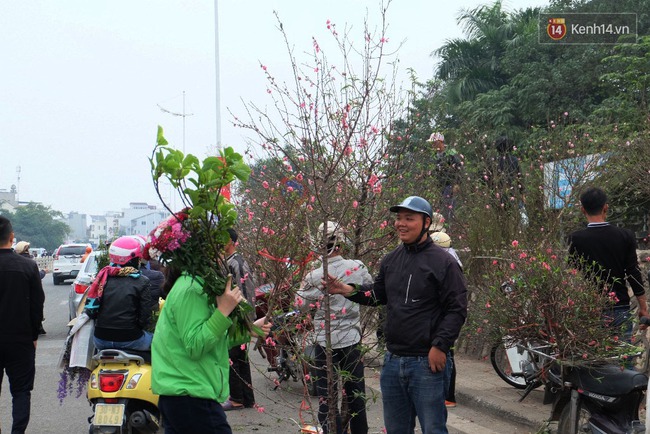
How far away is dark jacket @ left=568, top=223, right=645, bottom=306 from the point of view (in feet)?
21.5

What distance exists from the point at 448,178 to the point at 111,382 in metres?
6.41

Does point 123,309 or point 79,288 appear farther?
point 79,288

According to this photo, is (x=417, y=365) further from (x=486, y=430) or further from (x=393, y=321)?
(x=486, y=430)

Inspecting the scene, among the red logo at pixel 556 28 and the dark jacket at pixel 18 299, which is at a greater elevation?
the red logo at pixel 556 28

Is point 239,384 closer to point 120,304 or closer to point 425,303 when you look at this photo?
point 120,304

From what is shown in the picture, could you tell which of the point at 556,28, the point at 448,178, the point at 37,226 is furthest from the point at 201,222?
the point at 37,226

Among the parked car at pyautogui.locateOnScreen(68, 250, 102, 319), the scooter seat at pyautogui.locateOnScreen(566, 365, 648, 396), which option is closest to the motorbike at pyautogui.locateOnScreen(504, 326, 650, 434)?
the scooter seat at pyautogui.locateOnScreen(566, 365, 648, 396)

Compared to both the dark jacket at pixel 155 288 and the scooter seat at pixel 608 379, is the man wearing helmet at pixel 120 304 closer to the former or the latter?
the dark jacket at pixel 155 288

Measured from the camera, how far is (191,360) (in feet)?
14.4

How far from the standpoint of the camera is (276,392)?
32.6ft

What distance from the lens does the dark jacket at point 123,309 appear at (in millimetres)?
7031

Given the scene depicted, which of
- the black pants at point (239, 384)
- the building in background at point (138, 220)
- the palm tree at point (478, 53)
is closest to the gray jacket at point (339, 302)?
the black pants at point (239, 384)

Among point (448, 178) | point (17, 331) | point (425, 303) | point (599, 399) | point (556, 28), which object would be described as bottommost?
point (599, 399)

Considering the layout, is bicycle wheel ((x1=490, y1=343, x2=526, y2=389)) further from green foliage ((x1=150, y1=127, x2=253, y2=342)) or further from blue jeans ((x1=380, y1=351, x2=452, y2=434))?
green foliage ((x1=150, y1=127, x2=253, y2=342))
